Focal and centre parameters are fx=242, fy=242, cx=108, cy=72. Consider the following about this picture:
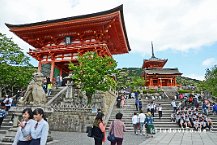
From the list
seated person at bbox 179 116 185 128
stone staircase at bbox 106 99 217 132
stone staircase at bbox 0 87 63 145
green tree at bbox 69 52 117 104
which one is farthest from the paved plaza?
green tree at bbox 69 52 117 104

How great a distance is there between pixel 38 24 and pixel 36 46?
434 cm

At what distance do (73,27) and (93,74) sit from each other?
10727mm

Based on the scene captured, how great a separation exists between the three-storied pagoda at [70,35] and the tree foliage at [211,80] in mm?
16045

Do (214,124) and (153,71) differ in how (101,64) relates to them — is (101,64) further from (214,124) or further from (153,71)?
(153,71)

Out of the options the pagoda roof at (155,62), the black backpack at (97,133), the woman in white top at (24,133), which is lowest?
the black backpack at (97,133)

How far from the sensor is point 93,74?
16.8m

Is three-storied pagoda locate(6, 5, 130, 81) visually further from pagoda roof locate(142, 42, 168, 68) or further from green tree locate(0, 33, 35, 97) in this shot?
pagoda roof locate(142, 42, 168, 68)

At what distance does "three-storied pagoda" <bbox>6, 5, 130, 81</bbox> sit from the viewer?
24797mm

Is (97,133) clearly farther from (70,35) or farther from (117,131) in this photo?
(70,35)

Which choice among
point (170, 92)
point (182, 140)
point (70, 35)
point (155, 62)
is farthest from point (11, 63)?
point (155, 62)

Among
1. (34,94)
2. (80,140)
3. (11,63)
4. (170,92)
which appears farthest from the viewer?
(170,92)

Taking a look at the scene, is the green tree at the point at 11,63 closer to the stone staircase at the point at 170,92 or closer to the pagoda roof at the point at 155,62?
the stone staircase at the point at 170,92

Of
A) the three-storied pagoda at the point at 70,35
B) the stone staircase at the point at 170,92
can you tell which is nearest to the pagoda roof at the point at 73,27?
the three-storied pagoda at the point at 70,35

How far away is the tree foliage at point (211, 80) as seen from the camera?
35.3 metres
